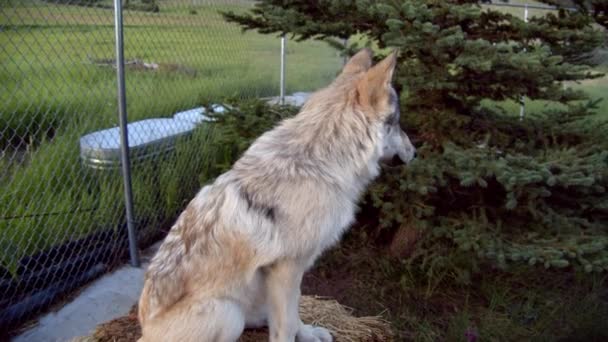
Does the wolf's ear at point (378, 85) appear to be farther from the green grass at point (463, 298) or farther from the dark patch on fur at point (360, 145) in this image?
the green grass at point (463, 298)

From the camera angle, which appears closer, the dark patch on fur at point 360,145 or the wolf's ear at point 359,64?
the dark patch on fur at point 360,145

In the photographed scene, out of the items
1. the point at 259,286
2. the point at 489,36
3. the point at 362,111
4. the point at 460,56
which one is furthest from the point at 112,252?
the point at 489,36

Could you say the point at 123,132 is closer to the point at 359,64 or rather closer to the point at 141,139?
the point at 141,139

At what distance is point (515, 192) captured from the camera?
3834 mm

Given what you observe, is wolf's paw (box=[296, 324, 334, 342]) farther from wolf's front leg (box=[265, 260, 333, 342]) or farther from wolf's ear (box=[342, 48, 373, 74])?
wolf's ear (box=[342, 48, 373, 74])

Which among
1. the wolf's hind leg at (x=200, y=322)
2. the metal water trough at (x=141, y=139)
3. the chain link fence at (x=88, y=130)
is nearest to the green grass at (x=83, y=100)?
the chain link fence at (x=88, y=130)

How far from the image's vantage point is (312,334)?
3.45 meters

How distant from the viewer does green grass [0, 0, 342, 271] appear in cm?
443

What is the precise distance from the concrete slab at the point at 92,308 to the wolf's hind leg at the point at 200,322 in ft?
4.06

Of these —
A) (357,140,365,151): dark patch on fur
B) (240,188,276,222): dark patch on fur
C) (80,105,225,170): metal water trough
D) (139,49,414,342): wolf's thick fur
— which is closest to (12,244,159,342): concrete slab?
(80,105,225,170): metal water trough

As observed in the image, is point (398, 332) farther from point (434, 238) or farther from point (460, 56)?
point (460, 56)

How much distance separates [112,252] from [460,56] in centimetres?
374

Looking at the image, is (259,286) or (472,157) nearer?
(259,286)

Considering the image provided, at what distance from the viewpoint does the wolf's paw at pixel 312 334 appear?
134 inches
